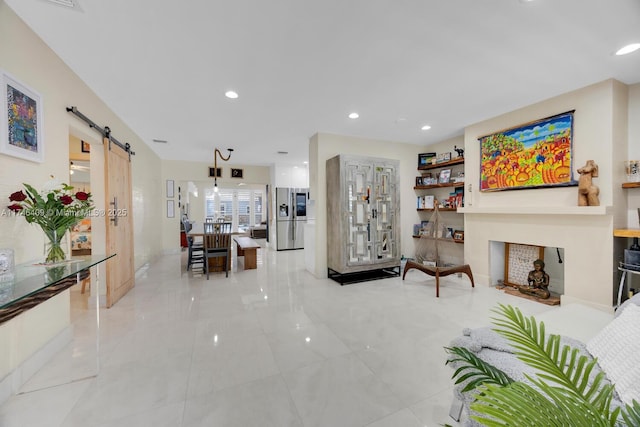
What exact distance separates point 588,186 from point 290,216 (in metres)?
6.04

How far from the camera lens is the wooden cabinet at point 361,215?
4.02 metres

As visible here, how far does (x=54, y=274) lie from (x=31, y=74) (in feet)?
5.24

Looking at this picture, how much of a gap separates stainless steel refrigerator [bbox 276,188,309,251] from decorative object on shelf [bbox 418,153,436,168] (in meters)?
3.45

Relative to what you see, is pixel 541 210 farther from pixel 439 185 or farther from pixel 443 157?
pixel 443 157

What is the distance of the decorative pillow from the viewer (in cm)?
94

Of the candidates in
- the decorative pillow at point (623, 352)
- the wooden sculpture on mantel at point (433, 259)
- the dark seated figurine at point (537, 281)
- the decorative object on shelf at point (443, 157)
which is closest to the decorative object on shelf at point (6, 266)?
the decorative pillow at point (623, 352)

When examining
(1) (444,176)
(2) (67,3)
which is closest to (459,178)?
(1) (444,176)

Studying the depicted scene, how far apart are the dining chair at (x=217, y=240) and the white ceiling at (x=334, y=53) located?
1842 millimetres

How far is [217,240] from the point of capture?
4.52 m

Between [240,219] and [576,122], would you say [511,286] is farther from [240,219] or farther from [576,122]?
[240,219]

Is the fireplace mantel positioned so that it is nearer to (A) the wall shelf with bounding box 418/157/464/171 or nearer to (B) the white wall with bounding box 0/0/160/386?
(A) the wall shelf with bounding box 418/157/464/171

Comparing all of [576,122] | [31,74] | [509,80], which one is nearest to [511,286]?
[576,122]

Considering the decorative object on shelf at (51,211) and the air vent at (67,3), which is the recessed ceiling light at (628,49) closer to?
the air vent at (67,3)

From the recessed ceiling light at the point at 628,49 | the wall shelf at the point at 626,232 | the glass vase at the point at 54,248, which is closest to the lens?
the glass vase at the point at 54,248
